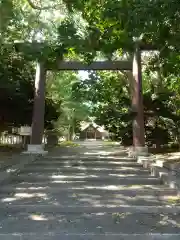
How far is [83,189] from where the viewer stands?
27.2ft

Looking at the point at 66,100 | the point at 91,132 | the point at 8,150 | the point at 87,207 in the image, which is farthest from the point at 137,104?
the point at 91,132

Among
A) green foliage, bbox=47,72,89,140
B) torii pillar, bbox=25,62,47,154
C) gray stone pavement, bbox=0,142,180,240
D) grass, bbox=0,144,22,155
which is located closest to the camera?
gray stone pavement, bbox=0,142,180,240

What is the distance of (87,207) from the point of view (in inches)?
257

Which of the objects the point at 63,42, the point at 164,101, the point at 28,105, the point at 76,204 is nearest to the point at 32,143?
the point at 28,105

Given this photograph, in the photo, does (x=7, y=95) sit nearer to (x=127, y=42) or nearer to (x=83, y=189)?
(x=83, y=189)

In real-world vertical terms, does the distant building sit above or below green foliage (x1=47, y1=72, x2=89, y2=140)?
below

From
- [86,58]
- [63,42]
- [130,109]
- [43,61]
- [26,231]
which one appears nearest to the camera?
[26,231]

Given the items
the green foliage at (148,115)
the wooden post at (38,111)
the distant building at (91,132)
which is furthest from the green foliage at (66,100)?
the distant building at (91,132)

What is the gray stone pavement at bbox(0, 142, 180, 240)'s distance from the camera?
5211 mm

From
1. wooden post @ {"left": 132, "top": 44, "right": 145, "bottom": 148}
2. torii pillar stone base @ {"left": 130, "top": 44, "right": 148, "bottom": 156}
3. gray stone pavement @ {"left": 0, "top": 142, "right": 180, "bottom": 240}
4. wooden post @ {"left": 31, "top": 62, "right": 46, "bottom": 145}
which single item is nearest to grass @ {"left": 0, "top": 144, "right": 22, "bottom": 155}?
wooden post @ {"left": 31, "top": 62, "right": 46, "bottom": 145}

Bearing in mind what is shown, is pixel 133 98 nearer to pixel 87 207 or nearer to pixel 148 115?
pixel 148 115

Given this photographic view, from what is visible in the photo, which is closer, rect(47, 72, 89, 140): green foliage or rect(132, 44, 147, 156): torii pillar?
rect(132, 44, 147, 156): torii pillar

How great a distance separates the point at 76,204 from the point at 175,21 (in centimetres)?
363

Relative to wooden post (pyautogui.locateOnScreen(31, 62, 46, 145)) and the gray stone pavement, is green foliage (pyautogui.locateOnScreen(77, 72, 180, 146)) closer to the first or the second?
wooden post (pyautogui.locateOnScreen(31, 62, 46, 145))
